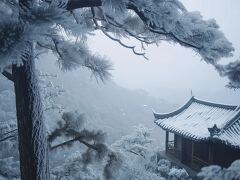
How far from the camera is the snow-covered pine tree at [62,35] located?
1854mm

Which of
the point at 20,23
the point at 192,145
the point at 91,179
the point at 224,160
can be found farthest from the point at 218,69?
the point at 192,145

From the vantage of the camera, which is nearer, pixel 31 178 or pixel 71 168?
pixel 31 178

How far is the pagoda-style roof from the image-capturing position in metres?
11.3

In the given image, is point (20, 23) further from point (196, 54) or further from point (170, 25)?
point (196, 54)

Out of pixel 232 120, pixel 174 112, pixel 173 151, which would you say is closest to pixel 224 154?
pixel 232 120

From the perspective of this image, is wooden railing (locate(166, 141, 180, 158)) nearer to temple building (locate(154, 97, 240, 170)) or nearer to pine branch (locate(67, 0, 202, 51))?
temple building (locate(154, 97, 240, 170))

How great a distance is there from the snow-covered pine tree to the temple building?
7.95 metres

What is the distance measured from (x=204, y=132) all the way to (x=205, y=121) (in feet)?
4.94

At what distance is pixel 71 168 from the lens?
6.35 metres

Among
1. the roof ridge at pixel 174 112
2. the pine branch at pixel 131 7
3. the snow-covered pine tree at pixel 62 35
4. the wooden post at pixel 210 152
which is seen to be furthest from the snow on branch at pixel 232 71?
the roof ridge at pixel 174 112

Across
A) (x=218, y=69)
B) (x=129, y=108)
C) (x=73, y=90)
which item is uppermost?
(x=218, y=69)

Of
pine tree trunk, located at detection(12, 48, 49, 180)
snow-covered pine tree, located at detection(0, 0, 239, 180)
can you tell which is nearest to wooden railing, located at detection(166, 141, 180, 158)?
snow-covered pine tree, located at detection(0, 0, 239, 180)

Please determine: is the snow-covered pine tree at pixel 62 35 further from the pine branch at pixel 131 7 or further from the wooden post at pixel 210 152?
the wooden post at pixel 210 152

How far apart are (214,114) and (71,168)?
946cm
